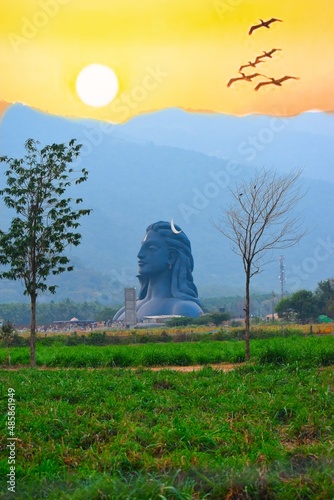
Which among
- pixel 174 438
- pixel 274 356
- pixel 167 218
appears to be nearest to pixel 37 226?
pixel 274 356

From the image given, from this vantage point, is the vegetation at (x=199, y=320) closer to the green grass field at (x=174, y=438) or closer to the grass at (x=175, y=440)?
the green grass field at (x=174, y=438)

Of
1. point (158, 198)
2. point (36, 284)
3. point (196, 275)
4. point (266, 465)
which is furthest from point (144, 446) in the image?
point (158, 198)

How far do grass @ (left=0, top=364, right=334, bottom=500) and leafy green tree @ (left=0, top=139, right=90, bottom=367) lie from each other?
623cm

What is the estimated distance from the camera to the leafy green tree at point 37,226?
14.9m

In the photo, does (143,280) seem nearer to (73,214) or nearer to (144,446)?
(73,214)

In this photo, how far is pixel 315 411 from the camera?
668cm

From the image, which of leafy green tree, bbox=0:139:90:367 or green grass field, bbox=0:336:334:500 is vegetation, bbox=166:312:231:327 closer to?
leafy green tree, bbox=0:139:90:367

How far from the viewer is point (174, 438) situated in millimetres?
5672

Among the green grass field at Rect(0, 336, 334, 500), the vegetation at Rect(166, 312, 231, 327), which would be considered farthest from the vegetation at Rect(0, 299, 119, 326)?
the green grass field at Rect(0, 336, 334, 500)

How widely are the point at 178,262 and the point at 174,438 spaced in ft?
133

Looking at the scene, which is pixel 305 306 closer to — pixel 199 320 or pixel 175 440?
pixel 199 320

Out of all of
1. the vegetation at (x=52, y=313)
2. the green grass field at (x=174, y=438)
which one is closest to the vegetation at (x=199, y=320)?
the vegetation at (x=52, y=313)

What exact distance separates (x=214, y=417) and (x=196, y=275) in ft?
539

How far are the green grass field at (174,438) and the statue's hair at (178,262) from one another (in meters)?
36.1
